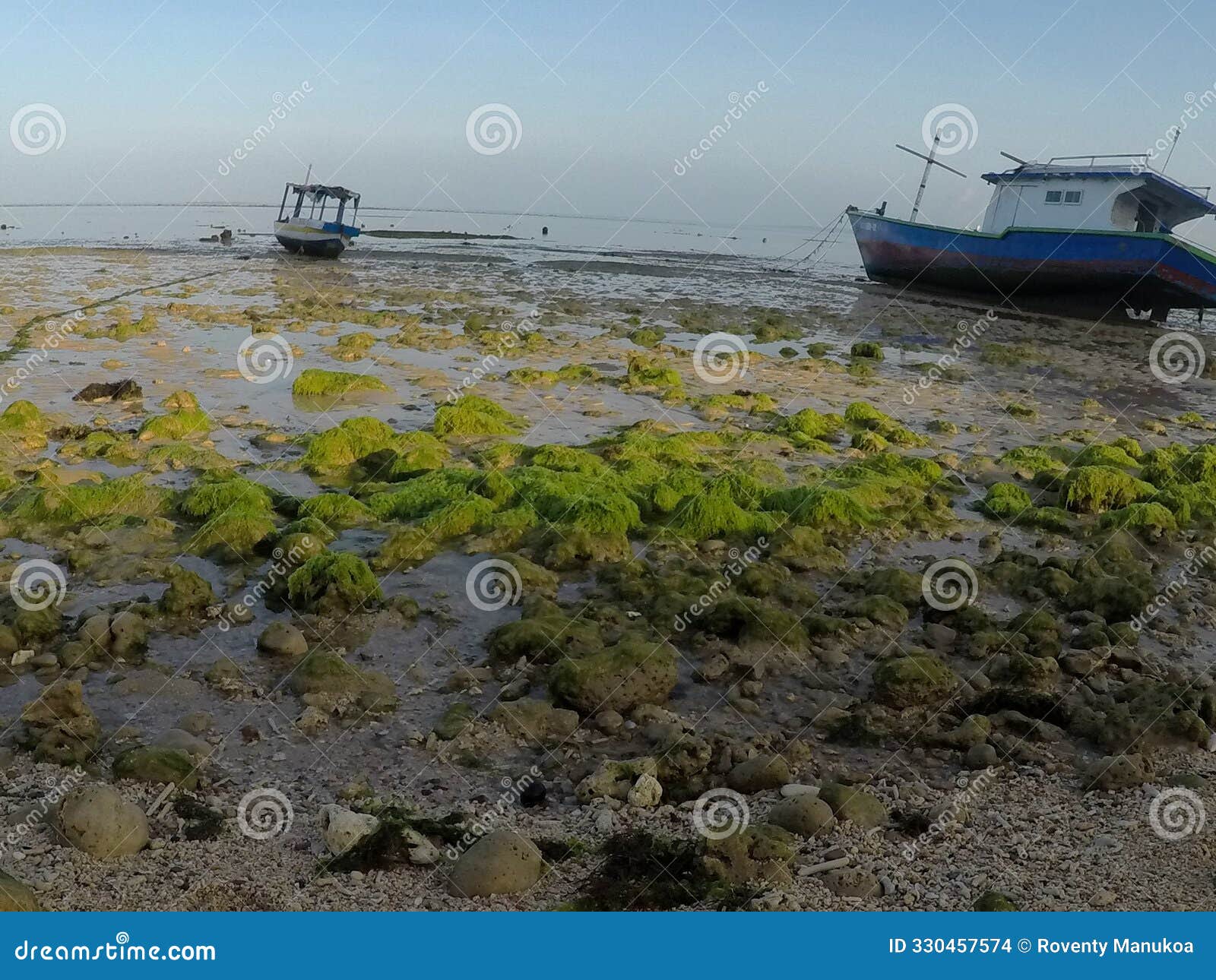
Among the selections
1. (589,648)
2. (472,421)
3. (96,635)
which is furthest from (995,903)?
(472,421)

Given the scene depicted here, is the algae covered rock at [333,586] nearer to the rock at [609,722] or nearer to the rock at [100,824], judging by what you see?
the rock at [609,722]

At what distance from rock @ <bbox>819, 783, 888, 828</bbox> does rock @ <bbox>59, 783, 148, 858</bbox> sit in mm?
3434

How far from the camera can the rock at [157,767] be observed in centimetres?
539

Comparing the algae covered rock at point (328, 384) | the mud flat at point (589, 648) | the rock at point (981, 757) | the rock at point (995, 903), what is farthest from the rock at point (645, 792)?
the algae covered rock at point (328, 384)

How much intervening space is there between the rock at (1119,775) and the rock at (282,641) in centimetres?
523

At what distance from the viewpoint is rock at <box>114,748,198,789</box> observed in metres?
5.39

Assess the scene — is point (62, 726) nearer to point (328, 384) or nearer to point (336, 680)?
point (336, 680)

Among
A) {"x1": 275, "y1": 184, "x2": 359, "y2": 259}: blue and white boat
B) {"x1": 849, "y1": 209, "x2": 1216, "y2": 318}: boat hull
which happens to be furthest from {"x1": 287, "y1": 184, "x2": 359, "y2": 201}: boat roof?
{"x1": 849, "y1": 209, "x2": 1216, "y2": 318}: boat hull

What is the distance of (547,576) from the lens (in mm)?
8578

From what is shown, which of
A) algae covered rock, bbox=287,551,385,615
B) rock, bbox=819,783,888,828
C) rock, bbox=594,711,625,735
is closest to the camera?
rock, bbox=819,783,888,828

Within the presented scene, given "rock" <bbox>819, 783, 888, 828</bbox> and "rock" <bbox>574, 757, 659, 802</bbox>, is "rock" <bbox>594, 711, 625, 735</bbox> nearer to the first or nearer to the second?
"rock" <bbox>574, 757, 659, 802</bbox>

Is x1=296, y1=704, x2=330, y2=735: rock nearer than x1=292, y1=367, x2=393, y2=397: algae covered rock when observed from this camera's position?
Yes

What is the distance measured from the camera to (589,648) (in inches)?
286

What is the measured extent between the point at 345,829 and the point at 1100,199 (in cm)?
3323
